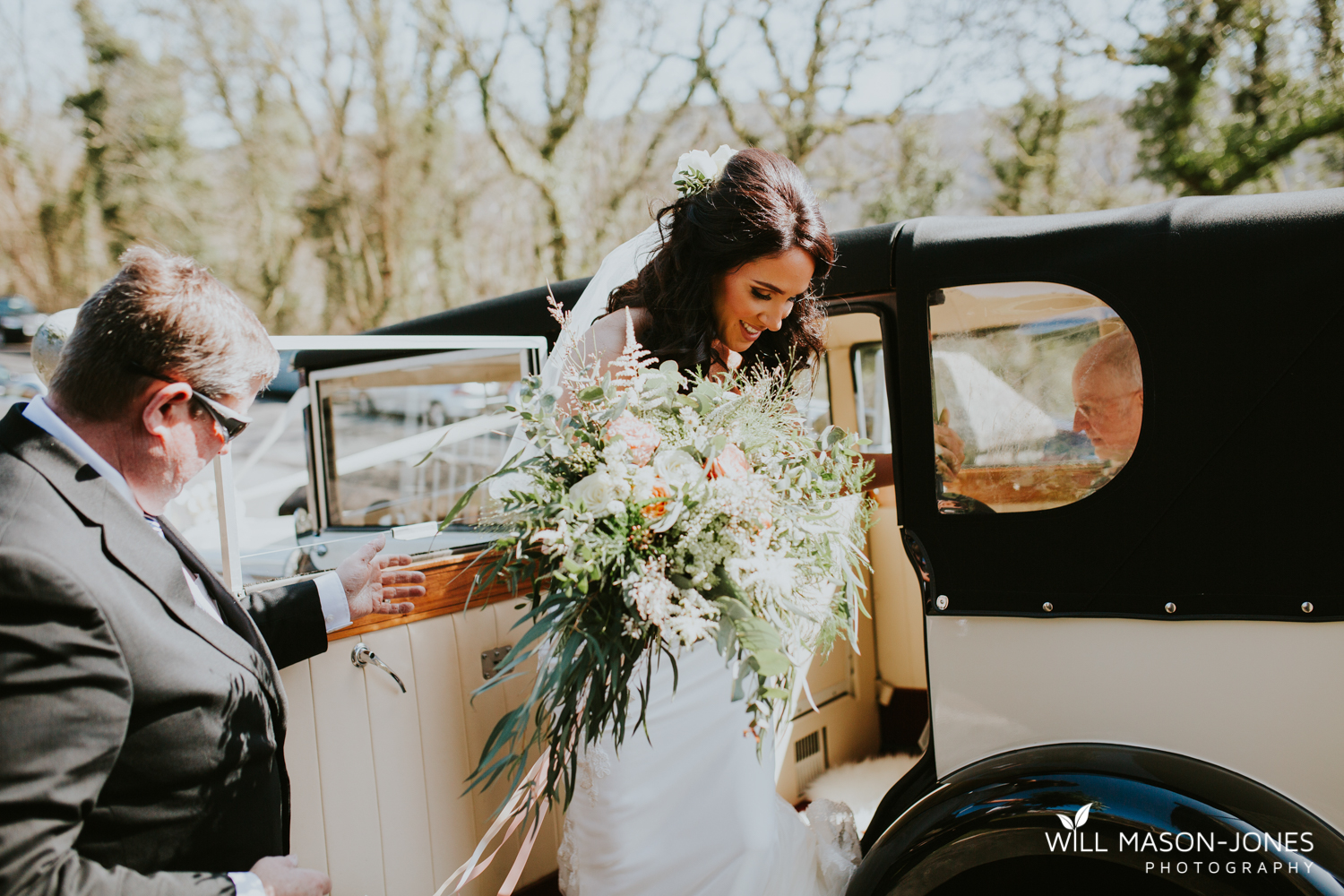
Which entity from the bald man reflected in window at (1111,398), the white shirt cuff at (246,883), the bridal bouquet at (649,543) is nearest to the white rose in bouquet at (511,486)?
the bridal bouquet at (649,543)

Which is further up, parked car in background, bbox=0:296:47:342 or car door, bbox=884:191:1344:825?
parked car in background, bbox=0:296:47:342

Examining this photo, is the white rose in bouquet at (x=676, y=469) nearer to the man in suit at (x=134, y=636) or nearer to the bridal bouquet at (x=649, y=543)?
the bridal bouquet at (x=649, y=543)

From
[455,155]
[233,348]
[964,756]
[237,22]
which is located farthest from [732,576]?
[237,22]

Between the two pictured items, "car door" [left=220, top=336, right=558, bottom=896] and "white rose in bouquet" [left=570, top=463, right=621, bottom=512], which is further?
"car door" [left=220, top=336, right=558, bottom=896]

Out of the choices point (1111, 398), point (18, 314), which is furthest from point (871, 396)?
point (18, 314)

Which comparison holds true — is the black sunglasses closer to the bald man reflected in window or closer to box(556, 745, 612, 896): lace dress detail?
box(556, 745, 612, 896): lace dress detail

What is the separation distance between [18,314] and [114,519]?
22.5 m

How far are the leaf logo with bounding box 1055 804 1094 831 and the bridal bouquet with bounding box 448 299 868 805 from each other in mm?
552

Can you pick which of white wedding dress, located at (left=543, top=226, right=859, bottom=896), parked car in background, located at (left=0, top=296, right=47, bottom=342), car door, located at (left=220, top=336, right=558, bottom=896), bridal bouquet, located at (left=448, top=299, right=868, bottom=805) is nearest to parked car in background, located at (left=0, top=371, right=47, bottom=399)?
parked car in background, located at (left=0, top=296, right=47, bottom=342)

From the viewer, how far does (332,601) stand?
1.69 meters

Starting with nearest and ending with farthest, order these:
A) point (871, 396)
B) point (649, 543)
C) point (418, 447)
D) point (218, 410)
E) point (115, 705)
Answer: point (115, 705) < point (218, 410) < point (649, 543) < point (871, 396) < point (418, 447)

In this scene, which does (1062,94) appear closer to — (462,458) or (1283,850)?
(462,458)

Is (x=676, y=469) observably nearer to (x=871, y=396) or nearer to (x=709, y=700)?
(x=709, y=700)

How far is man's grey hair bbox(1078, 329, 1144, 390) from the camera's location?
4.98 ft
